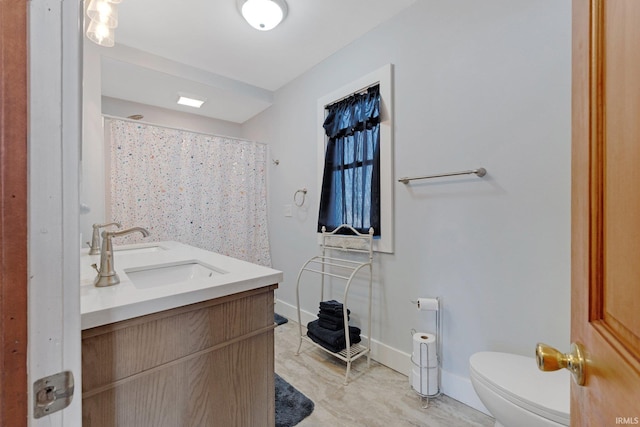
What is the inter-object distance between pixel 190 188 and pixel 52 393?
2.48m

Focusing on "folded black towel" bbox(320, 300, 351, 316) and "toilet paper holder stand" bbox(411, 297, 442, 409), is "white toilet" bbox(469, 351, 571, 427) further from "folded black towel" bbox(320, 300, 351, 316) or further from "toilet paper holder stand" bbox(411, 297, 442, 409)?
"folded black towel" bbox(320, 300, 351, 316)

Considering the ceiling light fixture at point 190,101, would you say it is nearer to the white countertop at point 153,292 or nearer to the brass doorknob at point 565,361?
the white countertop at point 153,292

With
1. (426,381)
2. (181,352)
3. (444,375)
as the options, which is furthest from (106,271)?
(444,375)

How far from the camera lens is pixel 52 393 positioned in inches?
15.2

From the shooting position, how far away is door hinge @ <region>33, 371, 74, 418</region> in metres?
0.37

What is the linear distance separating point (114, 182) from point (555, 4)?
299cm

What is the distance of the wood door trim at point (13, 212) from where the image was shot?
0.34 meters

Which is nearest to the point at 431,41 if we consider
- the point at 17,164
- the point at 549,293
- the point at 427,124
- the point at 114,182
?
the point at 427,124

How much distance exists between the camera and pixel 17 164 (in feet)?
1.16

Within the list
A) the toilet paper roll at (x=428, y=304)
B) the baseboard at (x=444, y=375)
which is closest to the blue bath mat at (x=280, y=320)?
the baseboard at (x=444, y=375)

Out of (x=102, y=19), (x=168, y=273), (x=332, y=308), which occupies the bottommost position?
(x=332, y=308)

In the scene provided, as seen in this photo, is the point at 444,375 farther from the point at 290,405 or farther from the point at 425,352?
the point at 290,405

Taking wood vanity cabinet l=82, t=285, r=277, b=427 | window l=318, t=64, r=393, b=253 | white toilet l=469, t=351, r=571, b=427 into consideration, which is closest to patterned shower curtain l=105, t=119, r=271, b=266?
window l=318, t=64, r=393, b=253

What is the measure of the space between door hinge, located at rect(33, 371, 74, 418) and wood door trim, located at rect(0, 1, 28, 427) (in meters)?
0.01
